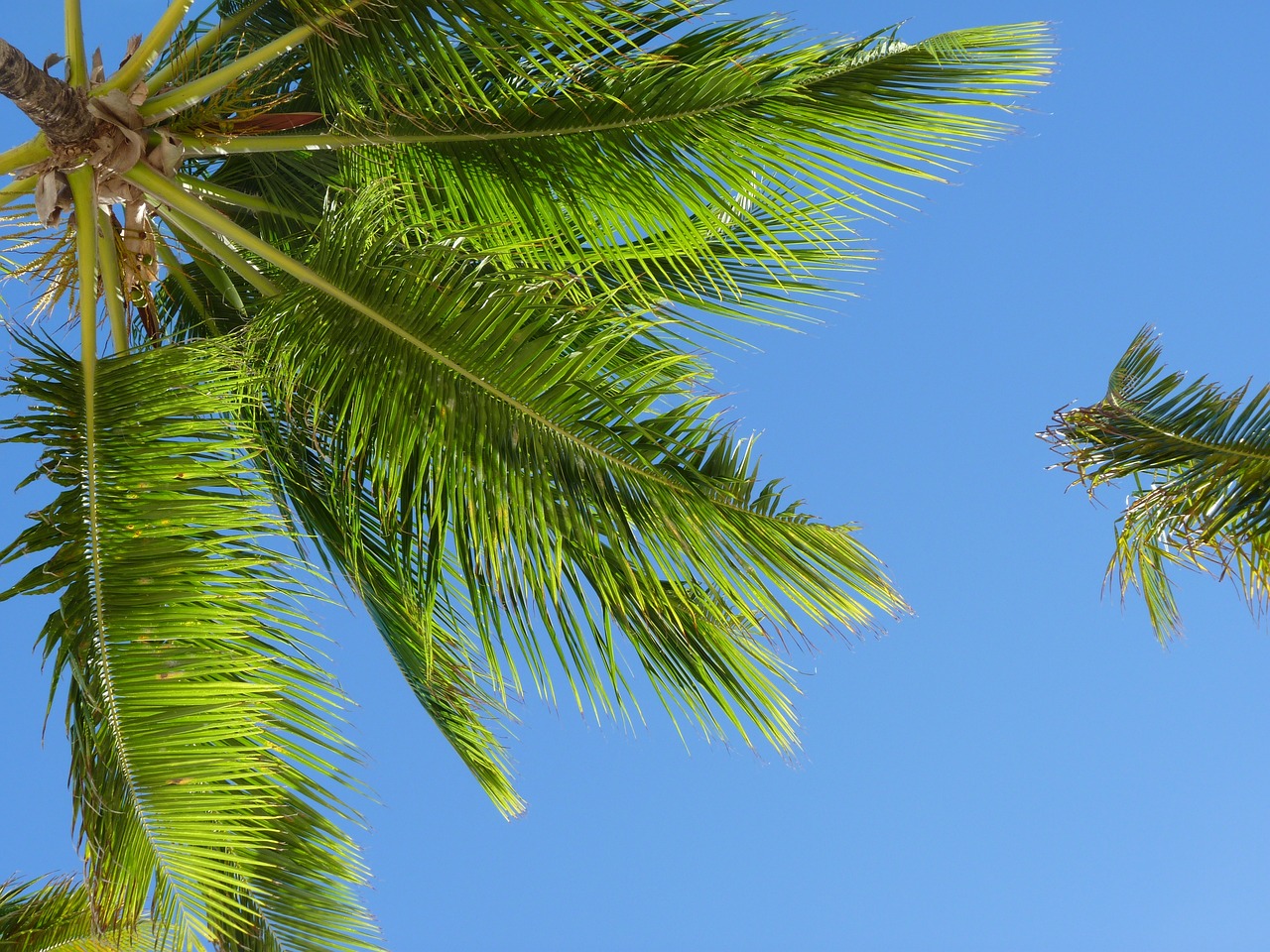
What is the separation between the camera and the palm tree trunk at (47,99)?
15.1ft

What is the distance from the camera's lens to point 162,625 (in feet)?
14.3

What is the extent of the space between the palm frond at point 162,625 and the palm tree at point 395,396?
1 cm

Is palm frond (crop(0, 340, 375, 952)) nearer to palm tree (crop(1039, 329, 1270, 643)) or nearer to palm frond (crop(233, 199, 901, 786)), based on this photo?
palm frond (crop(233, 199, 901, 786))

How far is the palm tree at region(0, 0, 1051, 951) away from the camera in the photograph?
432 cm

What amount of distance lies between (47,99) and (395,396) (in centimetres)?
165

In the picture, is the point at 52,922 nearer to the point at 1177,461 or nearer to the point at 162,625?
the point at 162,625

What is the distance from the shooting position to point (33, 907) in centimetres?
573

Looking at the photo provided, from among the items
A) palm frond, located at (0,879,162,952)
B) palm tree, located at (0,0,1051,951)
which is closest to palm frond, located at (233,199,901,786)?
palm tree, located at (0,0,1051,951)

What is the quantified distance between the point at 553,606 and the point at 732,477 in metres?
0.76

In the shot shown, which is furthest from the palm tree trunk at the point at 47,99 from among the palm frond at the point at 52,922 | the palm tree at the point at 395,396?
the palm frond at the point at 52,922

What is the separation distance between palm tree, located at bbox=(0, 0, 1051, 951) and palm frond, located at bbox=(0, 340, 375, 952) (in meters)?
0.01

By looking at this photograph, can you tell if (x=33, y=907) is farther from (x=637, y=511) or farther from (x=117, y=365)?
(x=637, y=511)

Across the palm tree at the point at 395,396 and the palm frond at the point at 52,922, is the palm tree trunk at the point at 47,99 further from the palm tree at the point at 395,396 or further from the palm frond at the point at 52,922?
the palm frond at the point at 52,922

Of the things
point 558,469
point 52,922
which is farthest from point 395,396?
point 52,922
